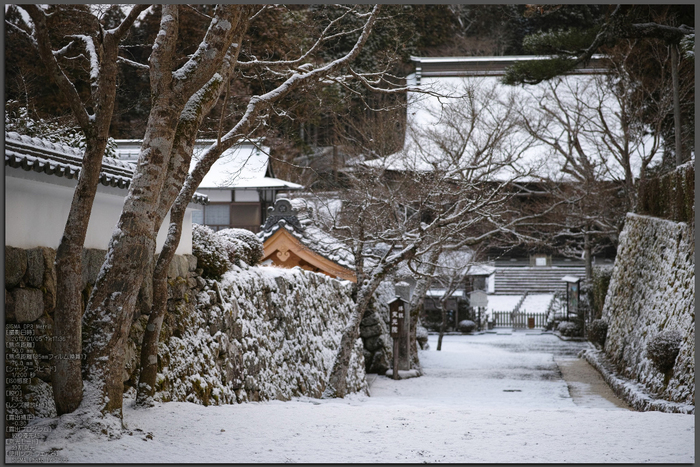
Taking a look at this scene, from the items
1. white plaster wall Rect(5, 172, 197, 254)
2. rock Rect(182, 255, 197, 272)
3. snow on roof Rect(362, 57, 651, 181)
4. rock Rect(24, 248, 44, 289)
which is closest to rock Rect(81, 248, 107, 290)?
white plaster wall Rect(5, 172, 197, 254)

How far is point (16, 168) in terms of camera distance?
4.35m

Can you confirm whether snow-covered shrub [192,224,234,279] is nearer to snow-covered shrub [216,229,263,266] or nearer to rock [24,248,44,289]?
snow-covered shrub [216,229,263,266]

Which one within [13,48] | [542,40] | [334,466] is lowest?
[334,466]

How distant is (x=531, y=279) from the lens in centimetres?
3092

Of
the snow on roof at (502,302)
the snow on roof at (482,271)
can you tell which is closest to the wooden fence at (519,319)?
the snow on roof at (502,302)

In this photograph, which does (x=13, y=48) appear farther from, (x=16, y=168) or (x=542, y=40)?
(x=542, y=40)

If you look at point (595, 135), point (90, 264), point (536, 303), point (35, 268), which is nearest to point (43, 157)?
point (35, 268)

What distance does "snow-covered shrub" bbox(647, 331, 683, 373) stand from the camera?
8.52 meters

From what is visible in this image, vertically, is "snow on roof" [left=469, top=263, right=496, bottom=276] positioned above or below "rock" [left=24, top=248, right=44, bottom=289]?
above

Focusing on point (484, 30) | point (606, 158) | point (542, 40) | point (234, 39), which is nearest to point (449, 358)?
point (606, 158)

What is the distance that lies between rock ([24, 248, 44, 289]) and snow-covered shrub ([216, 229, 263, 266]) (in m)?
4.43

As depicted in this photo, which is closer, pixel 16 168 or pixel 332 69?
pixel 16 168

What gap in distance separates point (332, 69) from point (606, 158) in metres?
15.4

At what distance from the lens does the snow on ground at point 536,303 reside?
2864 cm
